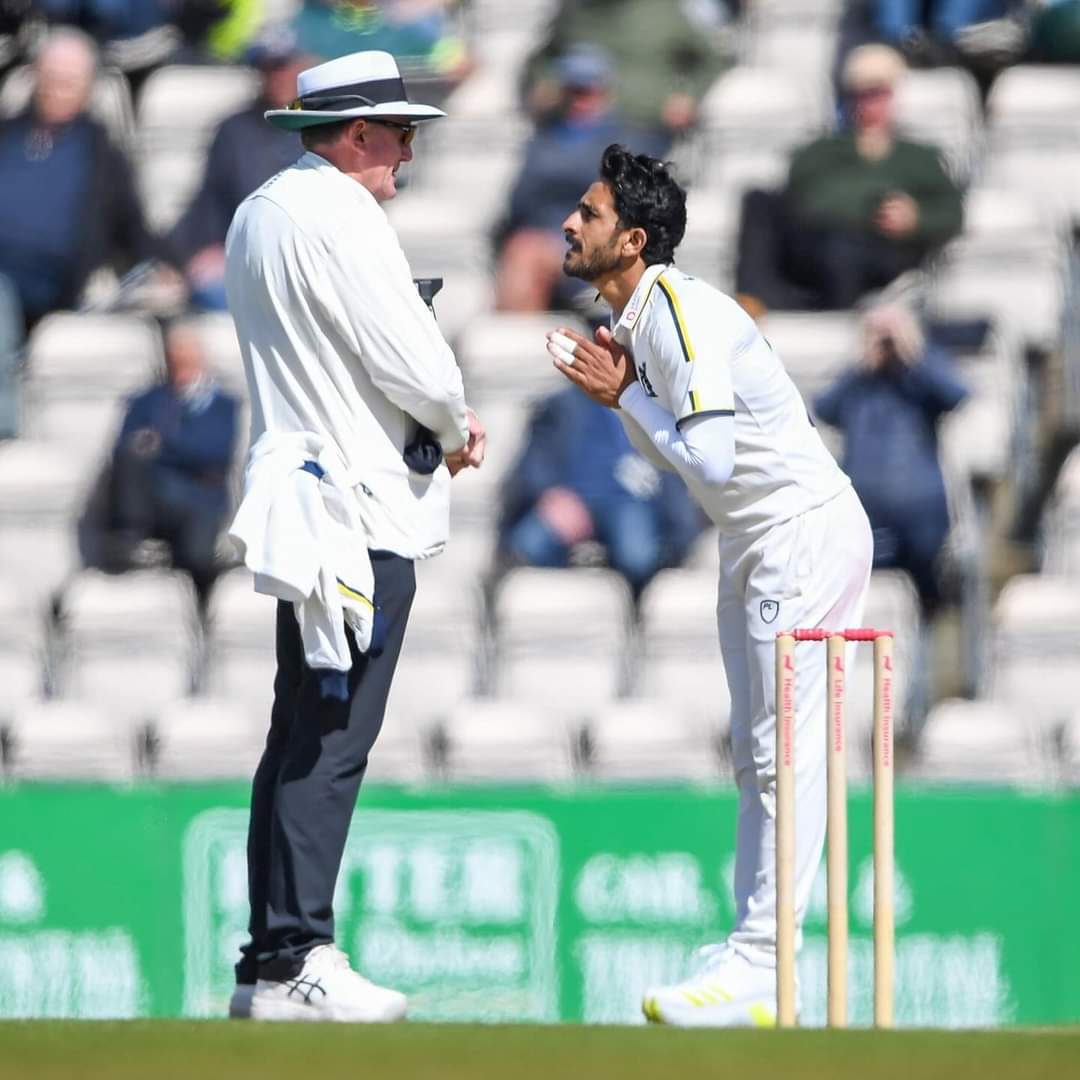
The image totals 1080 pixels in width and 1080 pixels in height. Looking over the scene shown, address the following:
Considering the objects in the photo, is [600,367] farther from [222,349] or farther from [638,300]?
[222,349]

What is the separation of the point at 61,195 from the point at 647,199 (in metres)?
4.71

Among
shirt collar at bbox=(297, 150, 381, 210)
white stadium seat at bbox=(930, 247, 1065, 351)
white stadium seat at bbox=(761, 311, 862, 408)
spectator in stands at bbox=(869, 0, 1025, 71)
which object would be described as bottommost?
shirt collar at bbox=(297, 150, 381, 210)

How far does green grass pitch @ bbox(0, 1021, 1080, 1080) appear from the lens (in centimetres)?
345

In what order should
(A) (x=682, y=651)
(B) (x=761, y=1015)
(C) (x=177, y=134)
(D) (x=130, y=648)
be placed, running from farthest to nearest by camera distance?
(C) (x=177, y=134)
(D) (x=130, y=648)
(A) (x=682, y=651)
(B) (x=761, y=1015)

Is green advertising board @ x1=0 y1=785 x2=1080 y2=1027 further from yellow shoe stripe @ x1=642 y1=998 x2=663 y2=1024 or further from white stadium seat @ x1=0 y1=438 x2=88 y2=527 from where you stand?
yellow shoe stripe @ x1=642 y1=998 x2=663 y2=1024

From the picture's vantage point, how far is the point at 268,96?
28.9ft

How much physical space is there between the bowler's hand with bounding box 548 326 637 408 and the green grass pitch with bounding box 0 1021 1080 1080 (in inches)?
54.0

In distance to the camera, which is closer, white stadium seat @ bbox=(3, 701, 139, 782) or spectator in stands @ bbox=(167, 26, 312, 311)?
white stadium seat @ bbox=(3, 701, 139, 782)


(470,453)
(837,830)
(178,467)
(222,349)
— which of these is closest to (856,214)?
(222,349)

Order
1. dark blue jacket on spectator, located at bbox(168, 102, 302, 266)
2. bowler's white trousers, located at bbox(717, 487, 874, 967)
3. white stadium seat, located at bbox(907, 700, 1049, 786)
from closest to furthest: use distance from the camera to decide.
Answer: bowler's white trousers, located at bbox(717, 487, 874, 967) < white stadium seat, located at bbox(907, 700, 1049, 786) < dark blue jacket on spectator, located at bbox(168, 102, 302, 266)

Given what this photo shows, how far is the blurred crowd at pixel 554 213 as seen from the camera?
25.9ft

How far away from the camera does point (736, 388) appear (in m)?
4.68

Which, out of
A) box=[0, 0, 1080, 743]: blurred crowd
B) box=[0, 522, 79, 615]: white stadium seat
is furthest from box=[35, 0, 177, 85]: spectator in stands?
box=[0, 522, 79, 615]: white stadium seat

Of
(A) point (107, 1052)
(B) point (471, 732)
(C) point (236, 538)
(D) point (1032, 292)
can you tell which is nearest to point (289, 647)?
Result: (C) point (236, 538)
